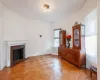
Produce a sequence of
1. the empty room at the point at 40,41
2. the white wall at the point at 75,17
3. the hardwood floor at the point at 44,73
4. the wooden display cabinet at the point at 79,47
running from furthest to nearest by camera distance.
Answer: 1. the wooden display cabinet at the point at 79,47
2. the white wall at the point at 75,17
3. the empty room at the point at 40,41
4. the hardwood floor at the point at 44,73

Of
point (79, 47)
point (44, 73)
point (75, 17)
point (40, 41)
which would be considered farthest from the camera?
point (40, 41)

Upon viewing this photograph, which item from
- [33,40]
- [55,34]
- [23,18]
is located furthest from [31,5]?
[55,34]

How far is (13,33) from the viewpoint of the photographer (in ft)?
14.7

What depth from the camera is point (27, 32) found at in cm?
562

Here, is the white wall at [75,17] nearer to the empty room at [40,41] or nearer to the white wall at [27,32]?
the empty room at [40,41]

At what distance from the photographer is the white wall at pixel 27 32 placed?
12.7ft

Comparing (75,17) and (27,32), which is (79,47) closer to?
(75,17)

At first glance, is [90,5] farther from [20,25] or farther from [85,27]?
[20,25]

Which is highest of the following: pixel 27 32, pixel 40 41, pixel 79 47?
pixel 27 32

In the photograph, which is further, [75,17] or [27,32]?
[27,32]

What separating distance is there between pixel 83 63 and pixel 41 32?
3511 millimetres

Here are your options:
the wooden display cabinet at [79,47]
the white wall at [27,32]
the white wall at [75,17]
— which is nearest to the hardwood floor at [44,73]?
the wooden display cabinet at [79,47]

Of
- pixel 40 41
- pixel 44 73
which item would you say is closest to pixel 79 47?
pixel 44 73

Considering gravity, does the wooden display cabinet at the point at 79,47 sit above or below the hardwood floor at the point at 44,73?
above
